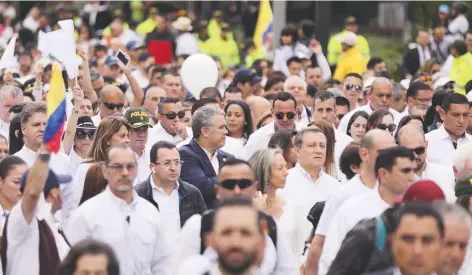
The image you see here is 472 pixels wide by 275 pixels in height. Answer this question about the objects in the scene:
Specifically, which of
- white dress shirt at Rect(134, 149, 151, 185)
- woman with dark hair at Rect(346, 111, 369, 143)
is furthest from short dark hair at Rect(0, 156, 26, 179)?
woman with dark hair at Rect(346, 111, 369, 143)

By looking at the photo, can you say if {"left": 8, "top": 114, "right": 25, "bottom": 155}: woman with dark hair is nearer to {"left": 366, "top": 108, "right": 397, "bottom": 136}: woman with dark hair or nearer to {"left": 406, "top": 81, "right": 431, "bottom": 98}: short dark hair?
{"left": 366, "top": 108, "right": 397, "bottom": 136}: woman with dark hair

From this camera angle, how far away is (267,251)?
8.59m

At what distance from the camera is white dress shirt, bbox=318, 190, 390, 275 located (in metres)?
8.93

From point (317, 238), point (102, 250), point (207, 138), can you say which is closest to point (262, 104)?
point (207, 138)

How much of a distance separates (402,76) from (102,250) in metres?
17.6

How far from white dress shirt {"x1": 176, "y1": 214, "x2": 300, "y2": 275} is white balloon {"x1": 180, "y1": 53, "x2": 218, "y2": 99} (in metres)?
8.82

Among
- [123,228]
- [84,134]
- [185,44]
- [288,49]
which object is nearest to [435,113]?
[84,134]

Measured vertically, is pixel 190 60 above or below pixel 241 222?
above

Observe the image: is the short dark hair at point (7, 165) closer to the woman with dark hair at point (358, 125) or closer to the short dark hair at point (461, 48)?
the woman with dark hair at point (358, 125)

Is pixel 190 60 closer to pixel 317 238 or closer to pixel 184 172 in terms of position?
pixel 184 172

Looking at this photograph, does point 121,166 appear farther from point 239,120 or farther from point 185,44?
point 185,44

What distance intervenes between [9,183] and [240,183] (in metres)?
1.81

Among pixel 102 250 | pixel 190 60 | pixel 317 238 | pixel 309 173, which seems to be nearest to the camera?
pixel 102 250

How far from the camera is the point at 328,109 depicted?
14883mm
